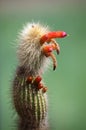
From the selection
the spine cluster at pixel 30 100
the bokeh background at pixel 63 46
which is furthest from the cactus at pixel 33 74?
the bokeh background at pixel 63 46

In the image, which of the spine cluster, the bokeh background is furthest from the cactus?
the bokeh background

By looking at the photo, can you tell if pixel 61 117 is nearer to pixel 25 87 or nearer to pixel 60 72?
pixel 60 72

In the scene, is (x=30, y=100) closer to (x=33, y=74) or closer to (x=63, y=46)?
(x=33, y=74)

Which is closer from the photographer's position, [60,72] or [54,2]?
[60,72]

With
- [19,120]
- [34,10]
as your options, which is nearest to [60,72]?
[34,10]

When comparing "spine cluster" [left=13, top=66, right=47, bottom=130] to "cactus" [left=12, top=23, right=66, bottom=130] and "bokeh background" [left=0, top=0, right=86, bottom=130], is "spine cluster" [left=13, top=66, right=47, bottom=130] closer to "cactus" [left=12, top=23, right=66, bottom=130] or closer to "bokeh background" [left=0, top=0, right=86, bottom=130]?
"cactus" [left=12, top=23, right=66, bottom=130]

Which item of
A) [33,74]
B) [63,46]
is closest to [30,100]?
[33,74]
